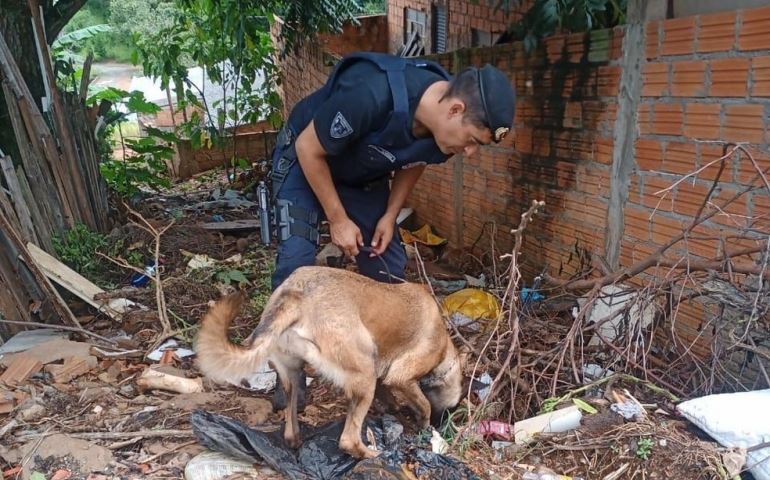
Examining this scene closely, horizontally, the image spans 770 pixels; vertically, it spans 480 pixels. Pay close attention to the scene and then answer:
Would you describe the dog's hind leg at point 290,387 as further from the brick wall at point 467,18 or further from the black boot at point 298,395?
the brick wall at point 467,18

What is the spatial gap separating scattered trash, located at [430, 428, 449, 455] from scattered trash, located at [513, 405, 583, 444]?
0.36m

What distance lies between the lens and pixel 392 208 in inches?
147

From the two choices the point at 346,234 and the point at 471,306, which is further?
the point at 471,306

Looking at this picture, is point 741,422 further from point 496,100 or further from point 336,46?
point 336,46

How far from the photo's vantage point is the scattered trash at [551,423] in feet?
9.71

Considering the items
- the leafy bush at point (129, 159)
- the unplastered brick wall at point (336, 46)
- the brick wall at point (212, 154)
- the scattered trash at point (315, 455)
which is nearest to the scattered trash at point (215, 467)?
the scattered trash at point (315, 455)

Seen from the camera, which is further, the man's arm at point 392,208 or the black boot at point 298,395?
the man's arm at point 392,208

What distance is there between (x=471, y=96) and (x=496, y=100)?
0.12 m

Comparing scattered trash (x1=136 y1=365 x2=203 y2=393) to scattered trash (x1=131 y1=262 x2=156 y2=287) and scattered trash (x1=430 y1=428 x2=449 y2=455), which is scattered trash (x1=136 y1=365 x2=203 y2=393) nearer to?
scattered trash (x1=430 y1=428 x2=449 y2=455)

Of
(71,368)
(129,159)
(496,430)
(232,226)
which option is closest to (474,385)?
(496,430)

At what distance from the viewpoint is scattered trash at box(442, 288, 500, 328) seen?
4324 mm

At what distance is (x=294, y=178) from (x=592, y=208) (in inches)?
86.8

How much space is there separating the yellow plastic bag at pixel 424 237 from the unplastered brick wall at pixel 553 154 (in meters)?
0.59

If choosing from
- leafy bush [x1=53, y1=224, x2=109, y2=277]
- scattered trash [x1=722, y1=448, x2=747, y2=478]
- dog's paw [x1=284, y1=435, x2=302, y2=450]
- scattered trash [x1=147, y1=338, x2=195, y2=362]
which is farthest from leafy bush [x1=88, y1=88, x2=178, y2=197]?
scattered trash [x1=722, y1=448, x2=747, y2=478]
